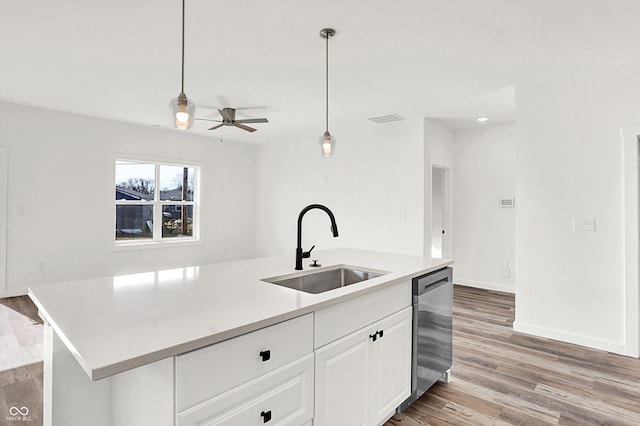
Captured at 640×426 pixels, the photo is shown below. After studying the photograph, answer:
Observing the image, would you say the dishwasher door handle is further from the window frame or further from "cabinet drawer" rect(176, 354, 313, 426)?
the window frame

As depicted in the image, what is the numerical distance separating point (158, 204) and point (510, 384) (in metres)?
5.71

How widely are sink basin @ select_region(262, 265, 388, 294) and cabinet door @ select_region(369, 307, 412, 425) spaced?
32 centimetres

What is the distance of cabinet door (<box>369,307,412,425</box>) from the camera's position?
1.83 meters

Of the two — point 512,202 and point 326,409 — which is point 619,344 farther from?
point 326,409

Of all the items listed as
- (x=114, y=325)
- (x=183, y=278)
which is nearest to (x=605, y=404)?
(x=183, y=278)

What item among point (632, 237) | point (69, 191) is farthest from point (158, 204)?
point (632, 237)

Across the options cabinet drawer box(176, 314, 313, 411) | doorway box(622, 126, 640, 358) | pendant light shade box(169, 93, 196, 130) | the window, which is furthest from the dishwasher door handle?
the window

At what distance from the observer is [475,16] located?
2.38 m

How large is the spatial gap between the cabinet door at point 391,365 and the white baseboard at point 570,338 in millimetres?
2132

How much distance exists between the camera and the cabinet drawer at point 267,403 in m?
1.10

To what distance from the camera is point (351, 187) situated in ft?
18.9

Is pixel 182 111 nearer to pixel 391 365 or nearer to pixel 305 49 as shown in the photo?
pixel 305 49

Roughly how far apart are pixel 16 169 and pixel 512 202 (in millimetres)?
6803

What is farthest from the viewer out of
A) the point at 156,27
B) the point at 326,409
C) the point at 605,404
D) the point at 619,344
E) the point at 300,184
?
the point at 300,184
